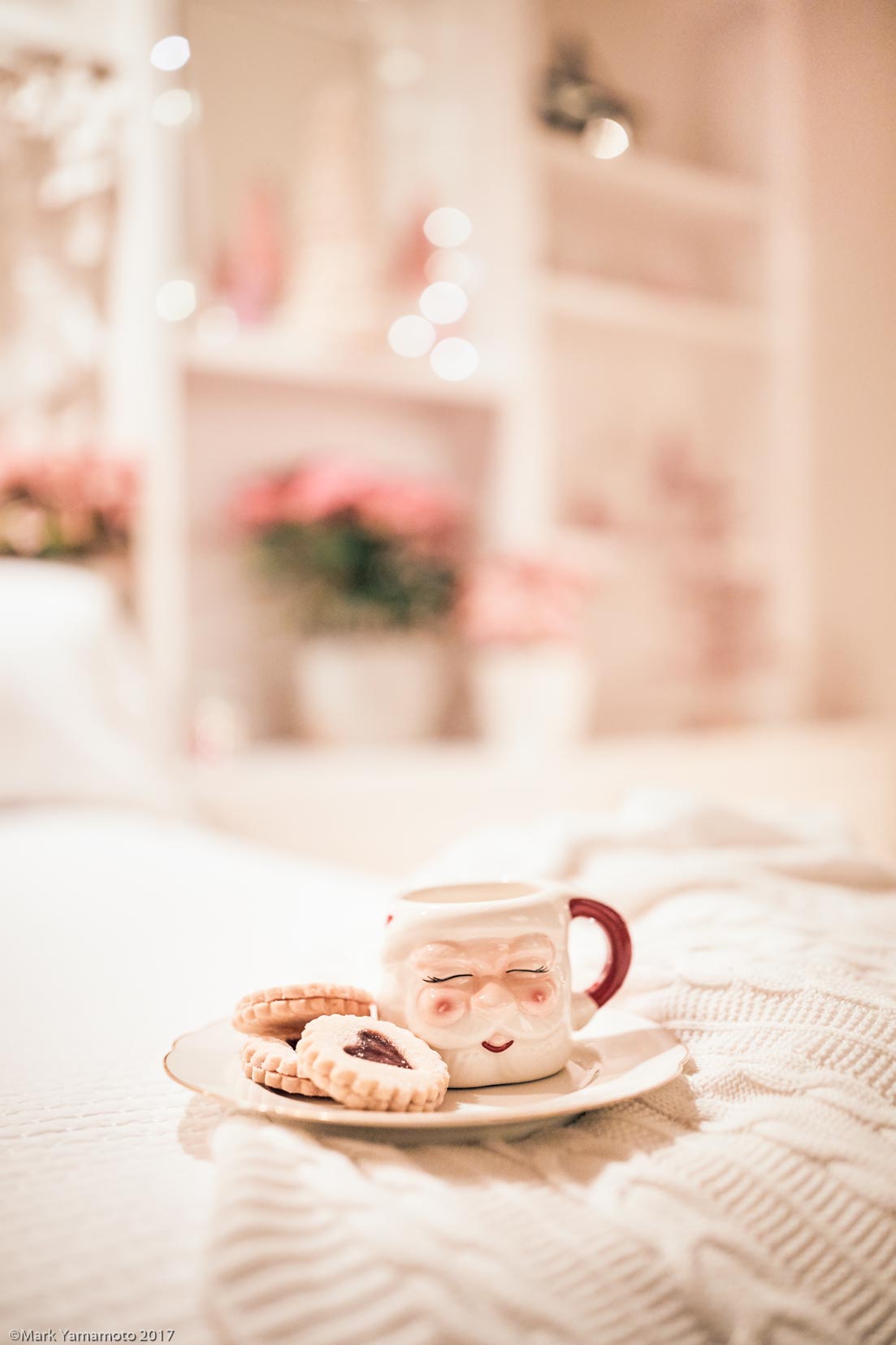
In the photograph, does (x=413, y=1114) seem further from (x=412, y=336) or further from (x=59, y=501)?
(x=412, y=336)

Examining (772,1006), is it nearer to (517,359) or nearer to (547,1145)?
(547,1145)

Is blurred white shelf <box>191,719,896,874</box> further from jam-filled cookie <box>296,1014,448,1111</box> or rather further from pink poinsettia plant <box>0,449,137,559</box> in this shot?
jam-filled cookie <box>296,1014,448,1111</box>

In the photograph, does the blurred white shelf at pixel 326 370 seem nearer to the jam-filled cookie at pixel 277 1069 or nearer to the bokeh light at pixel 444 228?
the bokeh light at pixel 444 228

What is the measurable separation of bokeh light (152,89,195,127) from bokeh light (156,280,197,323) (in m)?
0.26

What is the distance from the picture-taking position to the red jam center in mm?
438

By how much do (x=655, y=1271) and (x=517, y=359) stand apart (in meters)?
2.06

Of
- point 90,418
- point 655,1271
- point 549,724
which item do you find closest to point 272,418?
point 90,418

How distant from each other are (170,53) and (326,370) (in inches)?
23.6

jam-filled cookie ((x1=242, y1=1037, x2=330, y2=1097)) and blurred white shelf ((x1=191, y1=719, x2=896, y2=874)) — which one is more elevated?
jam-filled cookie ((x1=242, y1=1037, x2=330, y2=1097))

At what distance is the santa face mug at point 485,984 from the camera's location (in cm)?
46

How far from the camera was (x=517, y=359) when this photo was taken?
7.37 ft

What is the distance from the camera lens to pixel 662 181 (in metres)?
2.46

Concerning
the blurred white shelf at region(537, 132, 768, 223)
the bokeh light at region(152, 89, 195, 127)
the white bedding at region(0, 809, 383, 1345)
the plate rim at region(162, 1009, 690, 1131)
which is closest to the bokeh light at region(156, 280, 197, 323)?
the bokeh light at region(152, 89, 195, 127)

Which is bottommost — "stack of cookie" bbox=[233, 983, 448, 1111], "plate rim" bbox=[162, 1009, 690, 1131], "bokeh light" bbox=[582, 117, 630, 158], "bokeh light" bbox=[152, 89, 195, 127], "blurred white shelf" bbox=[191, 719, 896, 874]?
"blurred white shelf" bbox=[191, 719, 896, 874]
